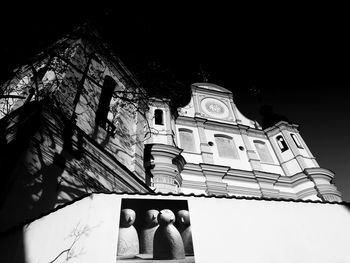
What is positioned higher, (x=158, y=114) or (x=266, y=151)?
(x=158, y=114)

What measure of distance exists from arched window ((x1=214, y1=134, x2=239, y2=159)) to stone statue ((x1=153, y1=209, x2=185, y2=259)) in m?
12.6

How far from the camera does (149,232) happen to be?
4.25m

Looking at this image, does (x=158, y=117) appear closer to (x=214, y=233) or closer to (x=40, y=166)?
(x=40, y=166)

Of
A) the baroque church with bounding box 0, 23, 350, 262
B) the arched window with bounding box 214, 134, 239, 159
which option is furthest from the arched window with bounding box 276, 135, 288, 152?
the arched window with bounding box 214, 134, 239, 159

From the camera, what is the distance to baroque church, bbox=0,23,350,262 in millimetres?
4402

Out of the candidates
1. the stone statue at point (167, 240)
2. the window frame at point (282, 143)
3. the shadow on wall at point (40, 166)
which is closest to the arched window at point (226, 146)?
the window frame at point (282, 143)

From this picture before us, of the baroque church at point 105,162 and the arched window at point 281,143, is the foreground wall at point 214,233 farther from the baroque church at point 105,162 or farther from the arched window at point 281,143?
Result: the arched window at point 281,143

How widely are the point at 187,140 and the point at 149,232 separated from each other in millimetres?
12591

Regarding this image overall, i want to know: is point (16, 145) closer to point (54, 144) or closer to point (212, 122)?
point (54, 144)

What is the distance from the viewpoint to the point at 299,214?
496 cm

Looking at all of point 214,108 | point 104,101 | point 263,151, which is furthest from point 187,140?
point 104,101

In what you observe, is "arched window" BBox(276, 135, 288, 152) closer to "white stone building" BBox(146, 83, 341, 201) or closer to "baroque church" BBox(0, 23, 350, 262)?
"white stone building" BBox(146, 83, 341, 201)

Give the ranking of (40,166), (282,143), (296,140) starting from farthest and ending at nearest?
(282,143), (296,140), (40,166)

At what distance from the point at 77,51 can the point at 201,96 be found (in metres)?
13.6
